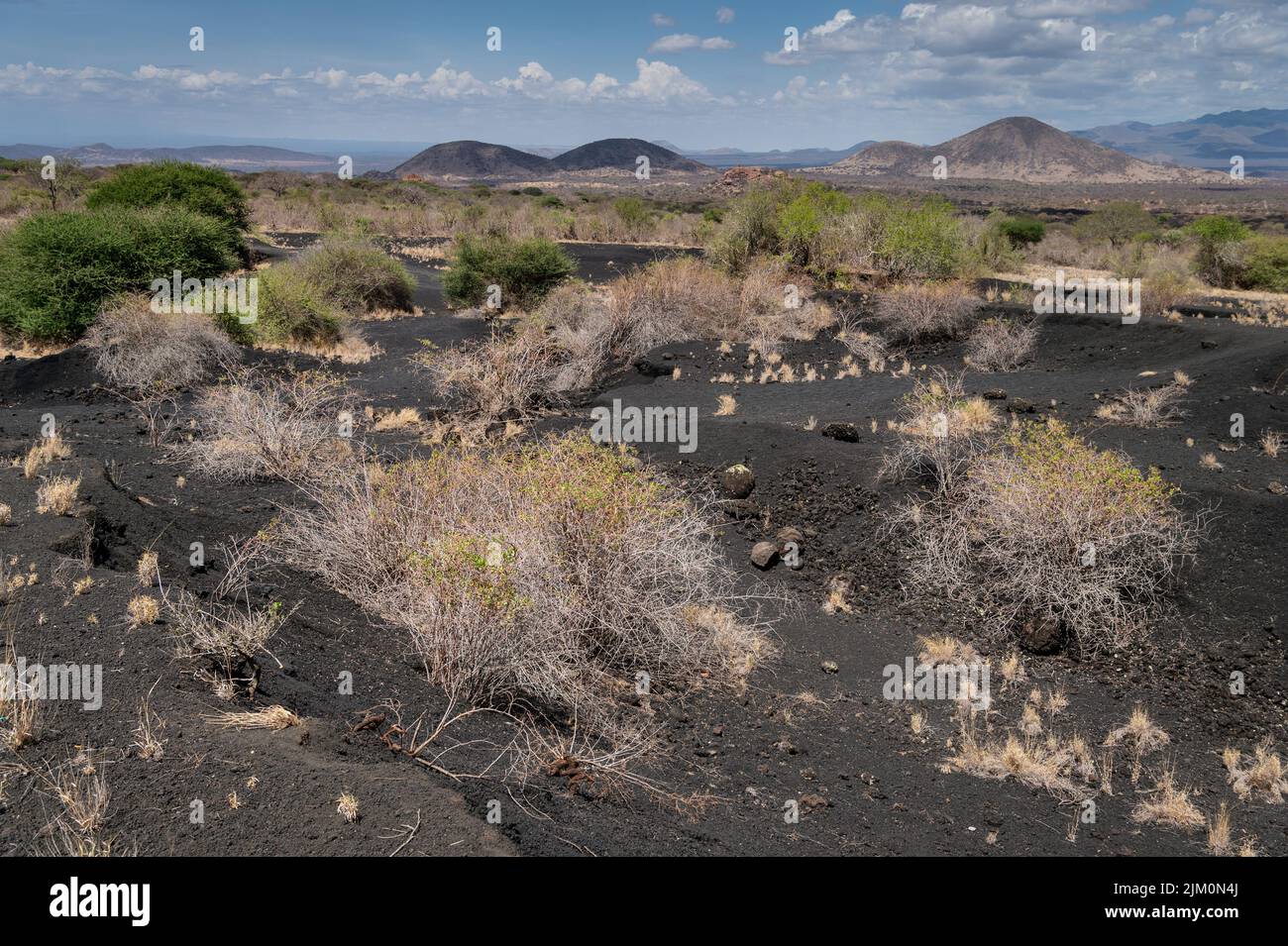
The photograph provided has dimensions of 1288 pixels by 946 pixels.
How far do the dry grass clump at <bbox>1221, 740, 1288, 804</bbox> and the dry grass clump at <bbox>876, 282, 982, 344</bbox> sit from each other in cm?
1029

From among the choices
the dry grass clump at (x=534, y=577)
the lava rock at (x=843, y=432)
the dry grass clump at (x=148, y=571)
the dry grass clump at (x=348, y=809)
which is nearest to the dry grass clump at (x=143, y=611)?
the dry grass clump at (x=148, y=571)

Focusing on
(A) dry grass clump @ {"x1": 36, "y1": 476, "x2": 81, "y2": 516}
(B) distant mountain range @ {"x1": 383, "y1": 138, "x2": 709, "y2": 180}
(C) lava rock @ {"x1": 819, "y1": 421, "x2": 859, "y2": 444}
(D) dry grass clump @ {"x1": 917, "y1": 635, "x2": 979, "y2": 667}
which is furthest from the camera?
(B) distant mountain range @ {"x1": 383, "y1": 138, "x2": 709, "y2": 180}

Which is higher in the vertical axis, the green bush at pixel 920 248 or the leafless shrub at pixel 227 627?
the green bush at pixel 920 248

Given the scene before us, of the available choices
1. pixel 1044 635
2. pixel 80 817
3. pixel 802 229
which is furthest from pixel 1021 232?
pixel 80 817

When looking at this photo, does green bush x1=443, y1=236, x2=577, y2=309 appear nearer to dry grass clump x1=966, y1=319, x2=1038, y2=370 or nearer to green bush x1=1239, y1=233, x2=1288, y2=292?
dry grass clump x1=966, y1=319, x2=1038, y2=370

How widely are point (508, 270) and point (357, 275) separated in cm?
344

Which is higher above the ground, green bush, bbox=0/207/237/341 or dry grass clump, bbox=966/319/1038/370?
green bush, bbox=0/207/237/341

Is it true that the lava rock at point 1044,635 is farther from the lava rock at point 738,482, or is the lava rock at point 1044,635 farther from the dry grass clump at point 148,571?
the dry grass clump at point 148,571

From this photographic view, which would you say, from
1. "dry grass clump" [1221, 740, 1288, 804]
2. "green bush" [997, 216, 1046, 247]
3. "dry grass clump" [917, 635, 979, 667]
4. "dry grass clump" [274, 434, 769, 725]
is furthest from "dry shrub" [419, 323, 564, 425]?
"green bush" [997, 216, 1046, 247]

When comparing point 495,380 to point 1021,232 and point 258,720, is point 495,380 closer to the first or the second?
point 258,720

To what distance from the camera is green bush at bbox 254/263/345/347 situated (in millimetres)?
14258

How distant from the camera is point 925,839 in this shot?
3955 millimetres

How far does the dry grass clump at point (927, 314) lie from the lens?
14.1 m

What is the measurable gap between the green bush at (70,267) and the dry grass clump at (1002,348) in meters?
13.9
